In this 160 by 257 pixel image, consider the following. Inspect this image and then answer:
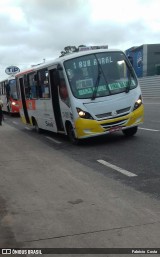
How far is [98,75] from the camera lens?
11828 millimetres

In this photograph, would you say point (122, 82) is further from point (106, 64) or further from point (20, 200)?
point (20, 200)

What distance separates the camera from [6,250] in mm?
4582

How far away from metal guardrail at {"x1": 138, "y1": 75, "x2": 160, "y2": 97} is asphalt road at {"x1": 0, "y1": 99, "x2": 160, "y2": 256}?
3006cm

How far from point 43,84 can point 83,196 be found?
27.0 ft

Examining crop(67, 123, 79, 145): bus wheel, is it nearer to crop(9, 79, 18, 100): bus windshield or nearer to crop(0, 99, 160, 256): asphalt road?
crop(0, 99, 160, 256): asphalt road

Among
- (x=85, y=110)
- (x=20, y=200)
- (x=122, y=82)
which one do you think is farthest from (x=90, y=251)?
(x=122, y=82)

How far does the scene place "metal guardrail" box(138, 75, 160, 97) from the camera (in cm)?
4100

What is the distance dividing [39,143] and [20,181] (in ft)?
18.6

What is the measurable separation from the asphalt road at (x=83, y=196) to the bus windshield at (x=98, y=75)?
1.54m

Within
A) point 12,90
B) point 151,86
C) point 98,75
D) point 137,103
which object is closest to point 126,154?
point 137,103

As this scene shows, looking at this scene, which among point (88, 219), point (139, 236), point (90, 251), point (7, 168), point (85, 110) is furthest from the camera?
point (85, 110)

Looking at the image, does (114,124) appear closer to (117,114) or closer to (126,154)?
(117,114)

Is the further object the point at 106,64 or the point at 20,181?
the point at 106,64

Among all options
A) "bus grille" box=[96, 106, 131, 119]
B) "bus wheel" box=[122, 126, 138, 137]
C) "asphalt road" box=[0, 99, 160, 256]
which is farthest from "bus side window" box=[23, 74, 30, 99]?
"bus grille" box=[96, 106, 131, 119]
